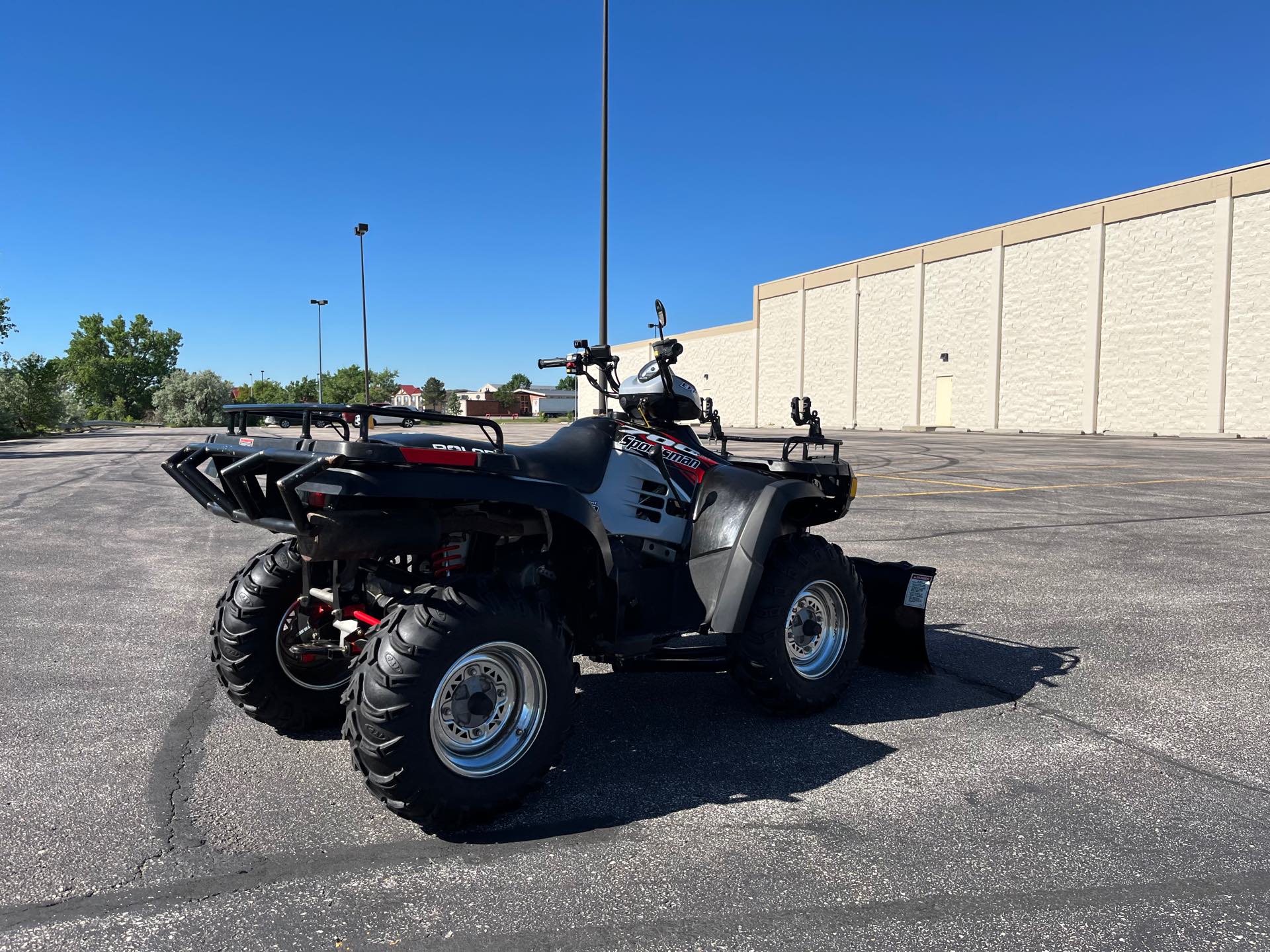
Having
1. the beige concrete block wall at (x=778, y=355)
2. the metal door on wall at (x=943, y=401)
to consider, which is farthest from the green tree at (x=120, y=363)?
the metal door on wall at (x=943, y=401)

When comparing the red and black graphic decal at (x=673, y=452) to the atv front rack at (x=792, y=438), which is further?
the atv front rack at (x=792, y=438)

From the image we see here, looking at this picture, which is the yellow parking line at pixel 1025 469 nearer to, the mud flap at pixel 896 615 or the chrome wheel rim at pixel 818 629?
the mud flap at pixel 896 615

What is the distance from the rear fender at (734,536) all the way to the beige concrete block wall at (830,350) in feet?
167

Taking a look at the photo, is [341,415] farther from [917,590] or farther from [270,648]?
[917,590]

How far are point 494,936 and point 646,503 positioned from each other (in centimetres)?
203

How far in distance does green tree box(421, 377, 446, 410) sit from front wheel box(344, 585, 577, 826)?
113049 mm

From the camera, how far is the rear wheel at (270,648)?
3.80 meters

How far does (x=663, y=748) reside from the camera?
12.8 ft

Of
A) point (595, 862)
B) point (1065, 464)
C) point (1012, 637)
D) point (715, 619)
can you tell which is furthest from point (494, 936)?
point (1065, 464)

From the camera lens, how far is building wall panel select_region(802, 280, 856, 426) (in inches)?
2126

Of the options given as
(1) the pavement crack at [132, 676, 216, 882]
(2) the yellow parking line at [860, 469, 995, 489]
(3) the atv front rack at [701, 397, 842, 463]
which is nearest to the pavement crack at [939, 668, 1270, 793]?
(3) the atv front rack at [701, 397, 842, 463]

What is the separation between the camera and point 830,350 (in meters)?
55.6

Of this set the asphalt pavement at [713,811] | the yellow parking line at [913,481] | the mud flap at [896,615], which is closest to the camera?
the asphalt pavement at [713,811]

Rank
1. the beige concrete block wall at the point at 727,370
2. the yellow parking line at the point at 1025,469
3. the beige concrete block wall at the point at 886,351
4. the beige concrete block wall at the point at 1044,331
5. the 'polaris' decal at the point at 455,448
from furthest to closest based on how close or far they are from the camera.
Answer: the beige concrete block wall at the point at 727,370 < the beige concrete block wall at the point at 886,351 < the beige concrete block wall at the point at 1044,331 < the yellow parking line at the point at 1025,469 < the 'polaris' decal at the point at 455,448
